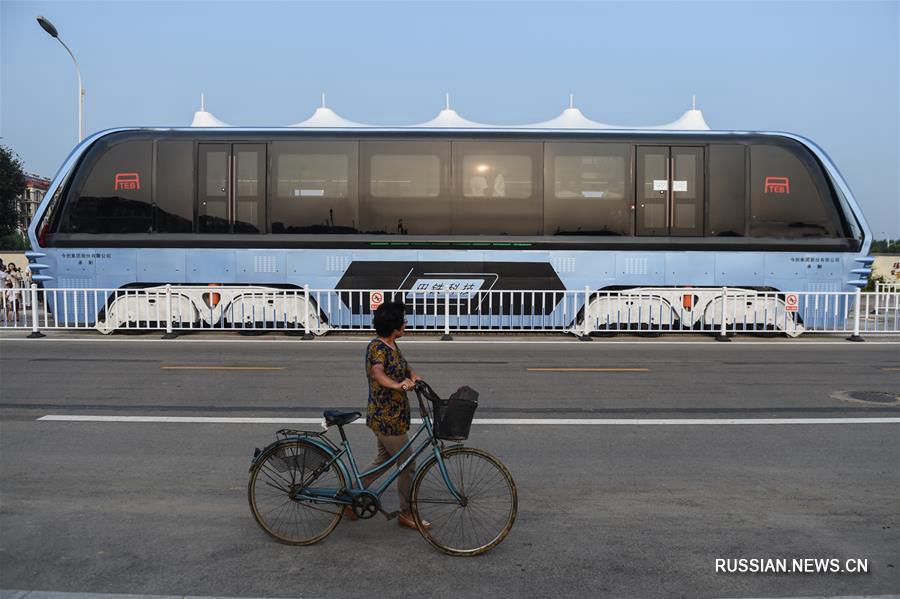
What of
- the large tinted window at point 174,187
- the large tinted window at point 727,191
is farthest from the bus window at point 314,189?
the large tinted window at point 727,191

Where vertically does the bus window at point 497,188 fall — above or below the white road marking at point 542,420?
above

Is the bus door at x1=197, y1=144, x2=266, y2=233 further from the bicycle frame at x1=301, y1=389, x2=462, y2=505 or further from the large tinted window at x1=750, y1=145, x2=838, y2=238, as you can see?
the bicycle frame at x1=301, y1=389, x2=462, y2=505

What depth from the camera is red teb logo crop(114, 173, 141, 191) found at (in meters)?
16.9

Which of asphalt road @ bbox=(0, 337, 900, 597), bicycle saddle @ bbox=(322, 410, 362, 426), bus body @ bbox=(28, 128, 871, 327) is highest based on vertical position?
bus body @ bbox=(28, 128, 871, 327)

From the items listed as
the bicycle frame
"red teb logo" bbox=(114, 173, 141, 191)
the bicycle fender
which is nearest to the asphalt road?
the bicycle frame

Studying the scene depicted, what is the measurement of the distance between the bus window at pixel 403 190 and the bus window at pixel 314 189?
0.29 meters

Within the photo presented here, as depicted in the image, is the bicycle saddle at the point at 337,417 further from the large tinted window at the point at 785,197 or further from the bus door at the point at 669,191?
the large tinted window at the point at 785,197

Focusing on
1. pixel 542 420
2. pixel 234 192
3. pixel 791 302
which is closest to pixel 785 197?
pixel 791 302

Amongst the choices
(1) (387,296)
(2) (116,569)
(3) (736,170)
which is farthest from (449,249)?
(2) (116,569)

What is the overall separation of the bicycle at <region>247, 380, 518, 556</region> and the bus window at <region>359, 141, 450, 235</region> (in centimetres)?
1190

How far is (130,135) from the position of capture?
1695 cm

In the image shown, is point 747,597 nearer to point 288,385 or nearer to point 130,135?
point 288,385

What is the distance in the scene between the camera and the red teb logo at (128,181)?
55.3ft

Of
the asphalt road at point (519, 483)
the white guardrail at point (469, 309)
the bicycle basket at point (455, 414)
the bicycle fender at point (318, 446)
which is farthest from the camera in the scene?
the white guardrail at point (469, 309)
